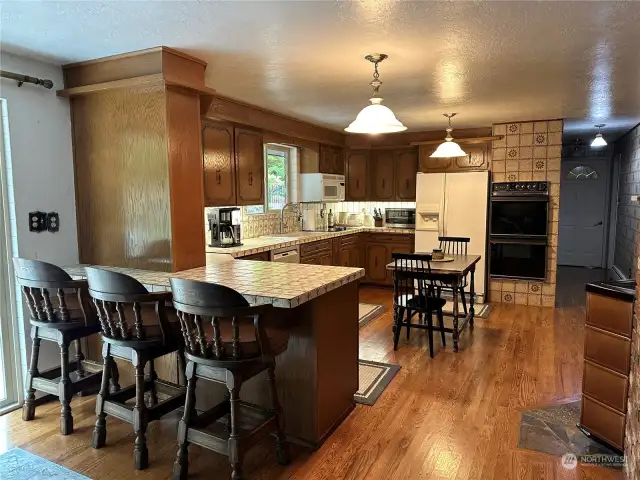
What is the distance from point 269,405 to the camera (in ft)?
8.51

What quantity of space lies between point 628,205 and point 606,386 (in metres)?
5.32

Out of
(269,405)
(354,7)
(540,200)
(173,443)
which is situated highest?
(354,7)

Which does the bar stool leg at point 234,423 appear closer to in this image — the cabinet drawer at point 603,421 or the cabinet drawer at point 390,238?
the cabinet drawer at point 603,421

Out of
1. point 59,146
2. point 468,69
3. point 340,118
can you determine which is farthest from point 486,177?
point 59,146

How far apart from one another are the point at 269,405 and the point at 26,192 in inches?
81.4

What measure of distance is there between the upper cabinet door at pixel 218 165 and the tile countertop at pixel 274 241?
46 centimetres

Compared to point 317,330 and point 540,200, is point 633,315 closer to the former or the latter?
point 317,330

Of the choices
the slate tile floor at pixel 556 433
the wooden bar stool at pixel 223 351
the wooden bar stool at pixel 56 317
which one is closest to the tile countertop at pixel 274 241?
the wooden bar stool at pixel 56 317

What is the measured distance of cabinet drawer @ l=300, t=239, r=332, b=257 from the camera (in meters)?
5.18

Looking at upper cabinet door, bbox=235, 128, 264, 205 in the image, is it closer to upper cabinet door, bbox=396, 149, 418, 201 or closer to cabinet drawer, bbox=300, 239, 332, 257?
cabinet drawer, bbox=300, 239, 332, 257

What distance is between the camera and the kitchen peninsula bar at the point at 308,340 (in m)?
2.40

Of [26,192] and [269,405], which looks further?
[26,192]

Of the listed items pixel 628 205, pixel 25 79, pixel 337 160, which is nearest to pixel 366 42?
pixel 25 79

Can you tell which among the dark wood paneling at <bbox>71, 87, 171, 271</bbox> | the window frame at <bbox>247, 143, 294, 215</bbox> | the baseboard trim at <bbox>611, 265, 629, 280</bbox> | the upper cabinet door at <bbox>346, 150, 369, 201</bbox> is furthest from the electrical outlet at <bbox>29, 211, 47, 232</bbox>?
the baseboard trim at <bbox>611, 265, 629, 280</bbox>
